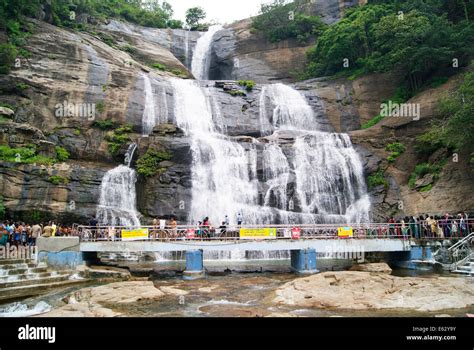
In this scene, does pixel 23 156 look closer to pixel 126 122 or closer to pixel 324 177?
pixel 126 122

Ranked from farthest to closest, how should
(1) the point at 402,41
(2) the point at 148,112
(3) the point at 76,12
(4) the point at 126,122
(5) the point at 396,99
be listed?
(3) the point at 76,12 < (5) the point at 396,99 < (1) the point at 402,41 < (2) the point at 148,112 < (4) the point at 126,122

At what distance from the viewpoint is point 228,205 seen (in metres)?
27.7

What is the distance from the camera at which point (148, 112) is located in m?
35.2

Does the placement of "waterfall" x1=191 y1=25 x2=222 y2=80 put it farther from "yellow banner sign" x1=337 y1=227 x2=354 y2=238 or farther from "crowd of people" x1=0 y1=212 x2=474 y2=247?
"yellow banner sign" x1=337 y1=227 x2=354 y2=238

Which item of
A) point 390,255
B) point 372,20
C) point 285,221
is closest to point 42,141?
point 285,221

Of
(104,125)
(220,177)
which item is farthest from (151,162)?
(104,125)

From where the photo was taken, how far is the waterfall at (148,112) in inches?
1355

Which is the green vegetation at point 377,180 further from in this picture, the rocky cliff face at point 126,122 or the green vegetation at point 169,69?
the green vegetation at point 169,69

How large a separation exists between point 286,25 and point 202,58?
13067 millimetres

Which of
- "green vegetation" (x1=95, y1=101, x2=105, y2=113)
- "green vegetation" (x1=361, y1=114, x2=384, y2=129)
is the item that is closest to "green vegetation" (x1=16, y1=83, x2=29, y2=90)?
"green vegetation" (x1=95, y1=101, x2=105, y2=113)

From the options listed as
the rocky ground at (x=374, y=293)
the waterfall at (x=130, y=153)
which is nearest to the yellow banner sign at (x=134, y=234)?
the rocky ground at (x=374, y=293)

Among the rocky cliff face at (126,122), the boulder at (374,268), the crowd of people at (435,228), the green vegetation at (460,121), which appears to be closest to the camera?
the boulder at (374,268)

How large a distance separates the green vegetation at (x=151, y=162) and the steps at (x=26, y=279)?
38.0ft
